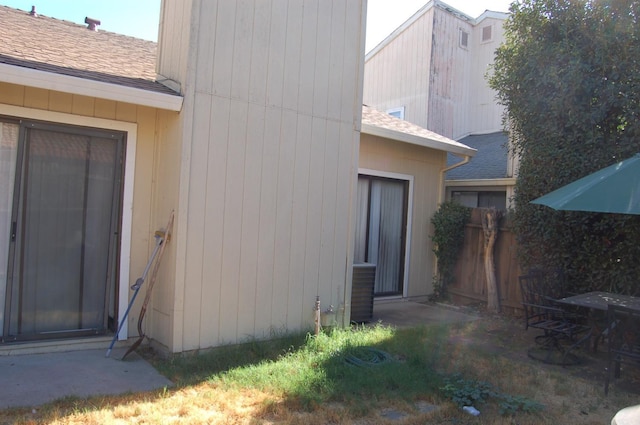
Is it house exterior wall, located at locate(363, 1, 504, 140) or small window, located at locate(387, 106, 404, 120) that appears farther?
small window, located at locate(387, 106, 404, 120)

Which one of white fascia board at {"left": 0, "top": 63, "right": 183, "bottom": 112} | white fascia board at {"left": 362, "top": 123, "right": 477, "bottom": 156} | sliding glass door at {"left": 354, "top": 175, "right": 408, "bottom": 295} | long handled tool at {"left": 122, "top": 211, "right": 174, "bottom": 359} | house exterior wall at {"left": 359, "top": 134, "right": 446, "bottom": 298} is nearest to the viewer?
white fascia board at {"left": 0, "top": 63, "right": 183, "bottom": 112}

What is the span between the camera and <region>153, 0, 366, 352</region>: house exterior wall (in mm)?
4867

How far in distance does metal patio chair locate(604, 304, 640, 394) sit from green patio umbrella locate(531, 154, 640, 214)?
0.89 metres

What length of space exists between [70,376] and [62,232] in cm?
146

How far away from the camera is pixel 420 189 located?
8.70 metres

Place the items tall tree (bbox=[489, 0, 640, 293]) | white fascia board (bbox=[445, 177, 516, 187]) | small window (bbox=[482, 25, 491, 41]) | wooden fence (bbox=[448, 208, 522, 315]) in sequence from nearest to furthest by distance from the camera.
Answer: tall tree (bbox=[489, 0, 640, 293]) → wooden fence (bbox=[448, 208, 522, 315]) → white fascia board (bbox=[445, 177, 516, 187]) → small window (bbox=[482, 25, 491, 41])

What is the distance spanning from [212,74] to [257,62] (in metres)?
0.56

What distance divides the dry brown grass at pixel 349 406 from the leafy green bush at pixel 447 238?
3.66 m

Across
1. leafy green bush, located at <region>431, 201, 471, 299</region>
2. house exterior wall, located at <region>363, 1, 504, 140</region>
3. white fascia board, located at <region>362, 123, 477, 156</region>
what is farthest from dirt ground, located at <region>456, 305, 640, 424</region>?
house exterior wall, located at <region>363, 1, 504, 140</region>

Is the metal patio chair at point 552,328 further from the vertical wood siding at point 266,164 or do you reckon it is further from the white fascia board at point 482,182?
the white fascia board at point 482,182

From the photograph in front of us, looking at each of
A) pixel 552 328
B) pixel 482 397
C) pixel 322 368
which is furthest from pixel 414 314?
pixel 482 397

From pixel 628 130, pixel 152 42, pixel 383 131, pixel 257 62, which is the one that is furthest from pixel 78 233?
pixel 628 130

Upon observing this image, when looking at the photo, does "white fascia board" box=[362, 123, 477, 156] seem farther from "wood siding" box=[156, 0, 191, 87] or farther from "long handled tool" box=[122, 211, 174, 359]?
"long handled tool" box=[122, 211, 174, 359]

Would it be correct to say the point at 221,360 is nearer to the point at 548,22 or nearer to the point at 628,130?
the point at 628,130
